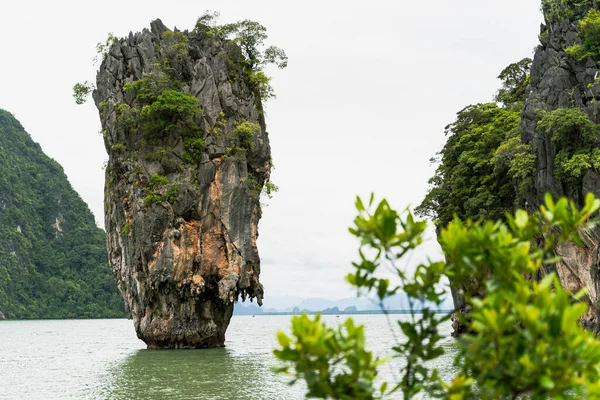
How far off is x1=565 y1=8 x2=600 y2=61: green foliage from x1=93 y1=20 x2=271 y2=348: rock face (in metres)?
15.0

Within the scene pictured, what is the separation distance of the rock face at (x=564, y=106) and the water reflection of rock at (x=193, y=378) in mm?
12047

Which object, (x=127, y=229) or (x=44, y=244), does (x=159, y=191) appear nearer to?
(x=127, y=229)

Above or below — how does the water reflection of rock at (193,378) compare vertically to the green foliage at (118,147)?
below

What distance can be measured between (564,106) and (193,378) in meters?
17.8

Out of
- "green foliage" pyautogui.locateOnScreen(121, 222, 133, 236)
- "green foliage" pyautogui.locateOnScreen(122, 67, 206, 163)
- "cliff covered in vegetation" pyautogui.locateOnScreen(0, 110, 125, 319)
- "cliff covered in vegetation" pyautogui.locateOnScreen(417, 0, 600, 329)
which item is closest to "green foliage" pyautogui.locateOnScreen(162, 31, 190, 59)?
"green foliage" pyautogui.locateOnScreen(122, 67, 206, 163)

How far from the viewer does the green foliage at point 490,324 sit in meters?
2.48

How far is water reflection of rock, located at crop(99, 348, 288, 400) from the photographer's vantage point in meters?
16.2

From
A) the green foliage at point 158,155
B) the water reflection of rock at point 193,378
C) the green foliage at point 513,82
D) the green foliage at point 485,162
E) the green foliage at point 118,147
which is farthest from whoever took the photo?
the green foliage at point 513,82

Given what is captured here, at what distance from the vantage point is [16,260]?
10462 cm

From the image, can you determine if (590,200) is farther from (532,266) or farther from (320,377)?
(320,377)

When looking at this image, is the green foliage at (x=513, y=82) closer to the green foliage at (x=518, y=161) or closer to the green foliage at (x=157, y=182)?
the green foliage at (x=518, y=161)

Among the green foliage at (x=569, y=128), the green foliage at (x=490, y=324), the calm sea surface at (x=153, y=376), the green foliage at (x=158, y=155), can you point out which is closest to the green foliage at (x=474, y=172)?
the green foliage at (x=569, y=128)

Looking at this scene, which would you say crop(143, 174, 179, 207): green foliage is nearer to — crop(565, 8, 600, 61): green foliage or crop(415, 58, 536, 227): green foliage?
crop(415, 58, 536, 227): green foliage

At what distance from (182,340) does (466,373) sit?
2697 centimetres
